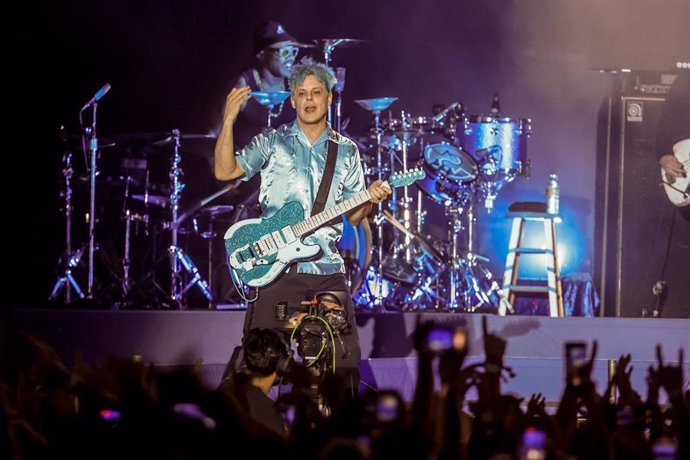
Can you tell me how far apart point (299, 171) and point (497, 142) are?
573cm

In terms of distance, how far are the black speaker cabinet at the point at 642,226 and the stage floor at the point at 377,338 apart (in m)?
1.82

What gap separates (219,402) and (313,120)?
403 centimetres

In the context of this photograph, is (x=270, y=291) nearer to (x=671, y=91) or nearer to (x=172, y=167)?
(x=172, y=167)

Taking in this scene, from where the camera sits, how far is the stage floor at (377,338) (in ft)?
24.8

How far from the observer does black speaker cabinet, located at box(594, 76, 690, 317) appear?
33.0ft

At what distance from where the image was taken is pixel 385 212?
10.3m

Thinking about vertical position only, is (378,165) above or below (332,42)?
below

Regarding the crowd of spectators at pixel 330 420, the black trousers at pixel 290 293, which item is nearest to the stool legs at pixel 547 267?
the black trousers at pixel 290 293

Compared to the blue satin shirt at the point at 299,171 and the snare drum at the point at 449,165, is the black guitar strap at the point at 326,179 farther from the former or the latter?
the snare drum at the point at 449,165

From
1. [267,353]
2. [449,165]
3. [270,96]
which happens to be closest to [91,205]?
[270,96]

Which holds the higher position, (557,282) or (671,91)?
(671,91)

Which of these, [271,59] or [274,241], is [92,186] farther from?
[274,241]

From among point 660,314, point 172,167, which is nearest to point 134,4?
point 172,167

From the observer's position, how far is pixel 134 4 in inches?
464
